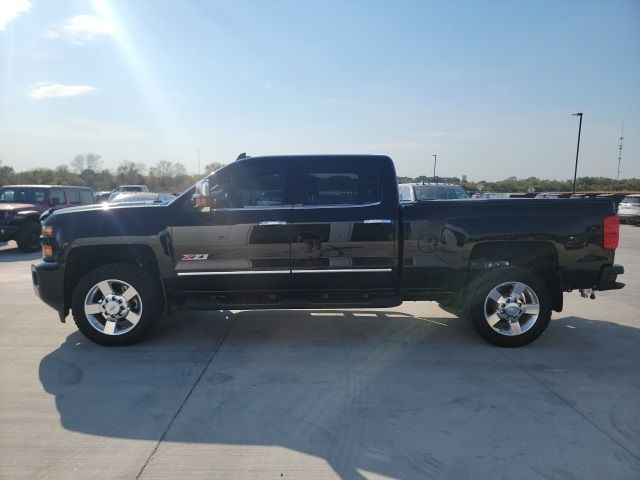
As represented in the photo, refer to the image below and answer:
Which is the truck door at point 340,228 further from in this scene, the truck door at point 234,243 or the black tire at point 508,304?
the black tire at point 508,304

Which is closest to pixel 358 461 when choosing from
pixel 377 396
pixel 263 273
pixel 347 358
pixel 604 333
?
pixel 377 396

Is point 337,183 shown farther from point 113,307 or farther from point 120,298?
point 113,307

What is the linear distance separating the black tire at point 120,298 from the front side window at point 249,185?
112 centimetres

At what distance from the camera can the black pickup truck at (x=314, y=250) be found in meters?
4.91

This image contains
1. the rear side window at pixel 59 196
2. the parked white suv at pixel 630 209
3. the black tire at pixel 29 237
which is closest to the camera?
the black tire at pixel 29 237

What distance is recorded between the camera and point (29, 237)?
12844 mm

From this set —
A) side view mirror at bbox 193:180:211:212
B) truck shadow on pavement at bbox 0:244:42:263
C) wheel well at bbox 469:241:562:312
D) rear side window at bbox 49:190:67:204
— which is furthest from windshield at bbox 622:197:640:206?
truck shadow on pavement at bbox 0:244:42:263

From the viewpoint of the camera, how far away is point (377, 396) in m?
3.87

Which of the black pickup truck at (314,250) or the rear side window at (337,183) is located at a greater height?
the rear side window at (337,183)

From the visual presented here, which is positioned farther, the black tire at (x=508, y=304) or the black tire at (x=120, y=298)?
the black tire at (x=508, y=304)

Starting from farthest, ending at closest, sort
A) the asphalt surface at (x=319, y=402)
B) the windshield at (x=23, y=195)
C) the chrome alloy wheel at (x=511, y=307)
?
the windshield at (x=23, y=195), the chrome alloy wheel at (x=511, y=307), the asphalt surface at (x=319, y=402)

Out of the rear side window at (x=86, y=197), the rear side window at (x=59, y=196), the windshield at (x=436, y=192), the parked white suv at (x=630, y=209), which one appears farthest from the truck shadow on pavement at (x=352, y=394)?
the parked white suv at (x=630, y=209)

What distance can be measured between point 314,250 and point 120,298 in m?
2.11

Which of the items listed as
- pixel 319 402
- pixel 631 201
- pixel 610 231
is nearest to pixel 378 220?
pixel 319 402
